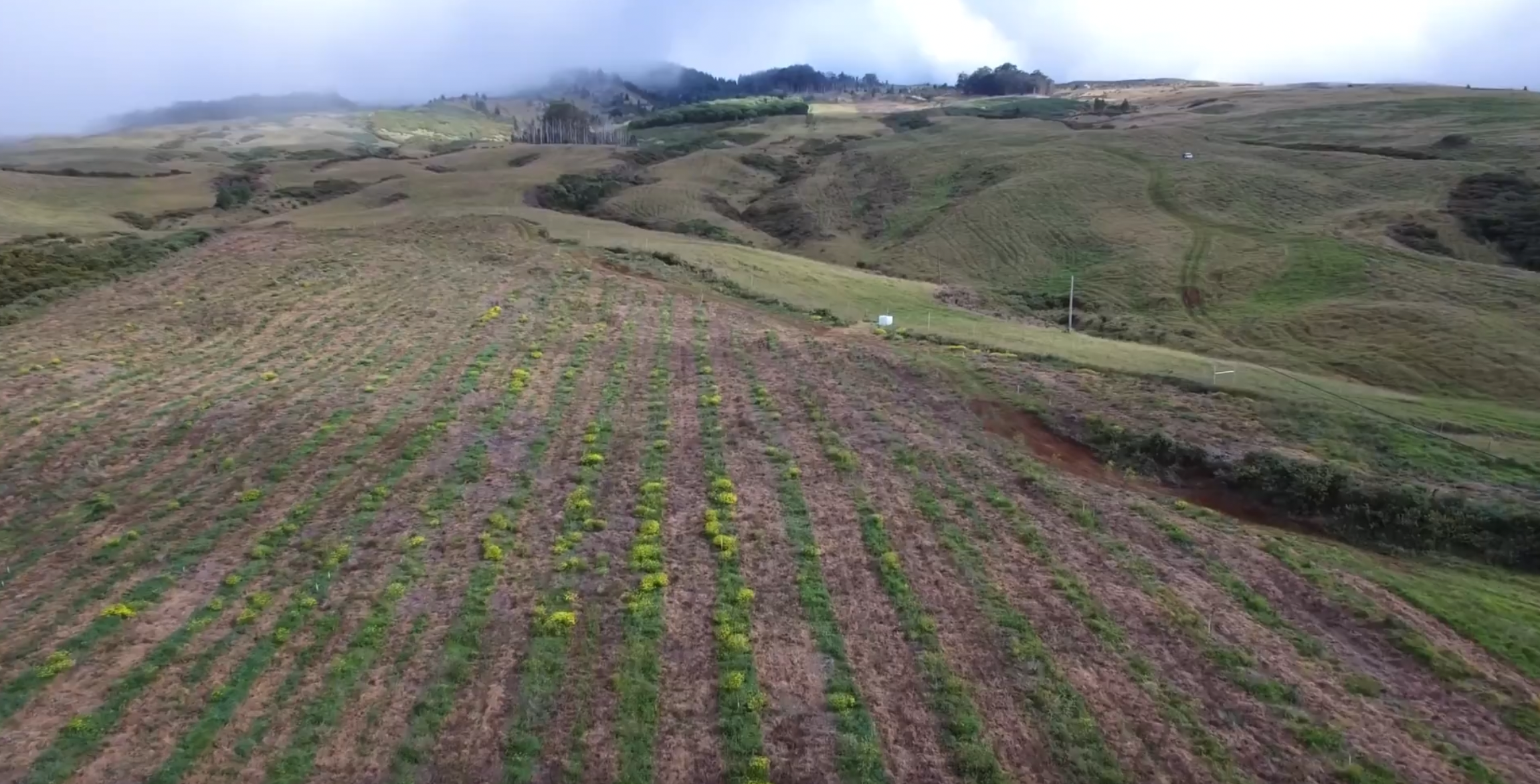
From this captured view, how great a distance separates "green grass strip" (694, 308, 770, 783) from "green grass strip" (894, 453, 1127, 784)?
475 centimetres

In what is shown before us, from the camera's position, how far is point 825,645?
16797 mm

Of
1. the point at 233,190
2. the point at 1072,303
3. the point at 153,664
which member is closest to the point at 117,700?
the point at 153,664

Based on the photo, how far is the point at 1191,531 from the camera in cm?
2222

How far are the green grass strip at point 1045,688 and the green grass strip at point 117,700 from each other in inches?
555

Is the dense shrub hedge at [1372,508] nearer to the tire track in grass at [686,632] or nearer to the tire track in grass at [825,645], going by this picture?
the tire track in grass at [825,645]

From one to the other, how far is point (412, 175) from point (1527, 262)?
87311mm

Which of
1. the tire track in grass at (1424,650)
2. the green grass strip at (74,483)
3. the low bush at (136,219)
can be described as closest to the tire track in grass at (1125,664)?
the tire track in grass at (1424,650)

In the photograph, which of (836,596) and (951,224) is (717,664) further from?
(951,224)

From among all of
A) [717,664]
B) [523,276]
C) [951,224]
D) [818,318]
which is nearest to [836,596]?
[717,664]

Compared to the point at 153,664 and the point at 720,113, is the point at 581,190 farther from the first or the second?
the point at 720,113

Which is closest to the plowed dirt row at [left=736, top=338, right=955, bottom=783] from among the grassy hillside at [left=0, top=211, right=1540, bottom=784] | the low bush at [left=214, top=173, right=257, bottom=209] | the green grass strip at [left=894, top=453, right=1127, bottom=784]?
the grassy hillside at [left=0, top=211, right=1540, bottom=784]

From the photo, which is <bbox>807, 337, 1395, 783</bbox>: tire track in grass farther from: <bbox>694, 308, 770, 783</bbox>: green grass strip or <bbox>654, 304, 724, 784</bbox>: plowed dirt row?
<bbox>654, 304, 724, 784</bbox>: plowed dirt row

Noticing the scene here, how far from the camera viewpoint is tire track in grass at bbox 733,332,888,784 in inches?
540

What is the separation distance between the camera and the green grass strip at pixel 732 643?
45.5ft
